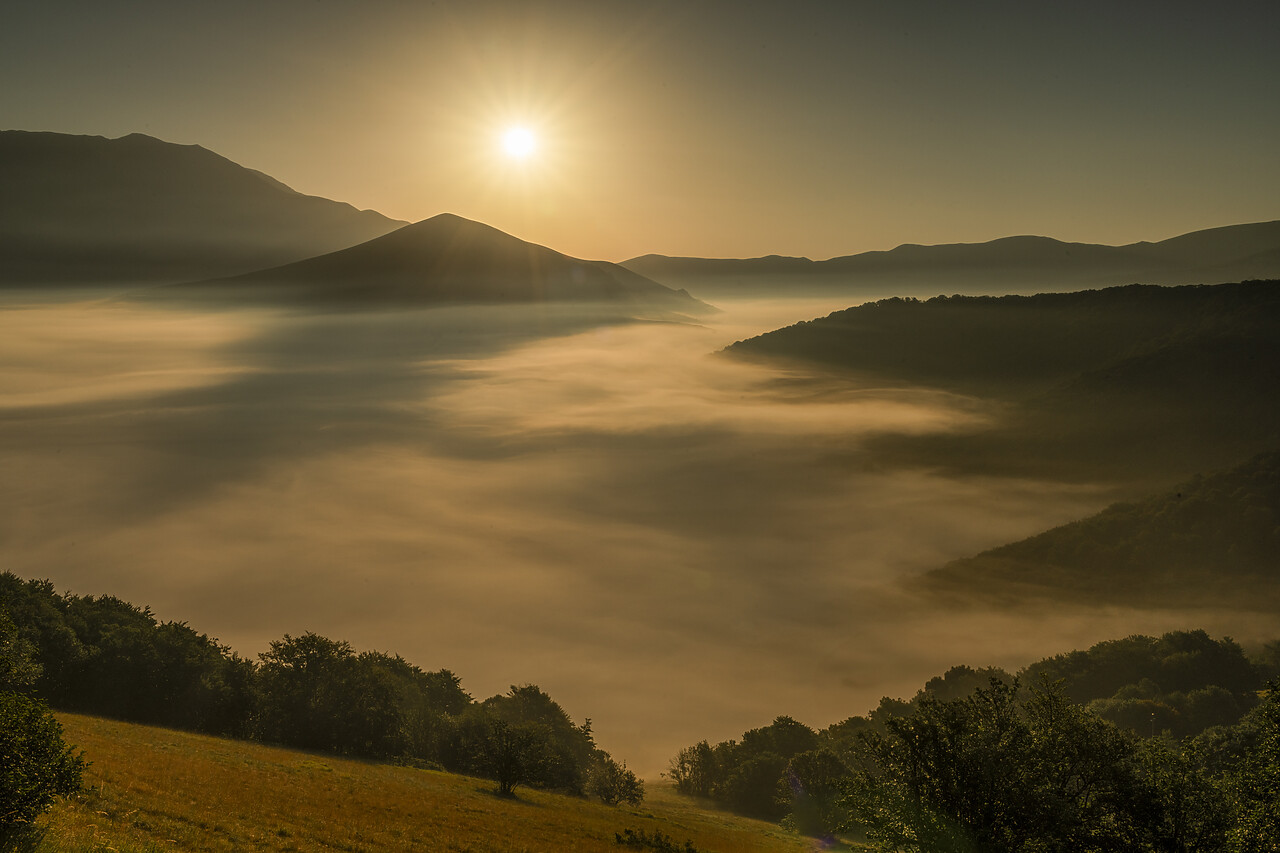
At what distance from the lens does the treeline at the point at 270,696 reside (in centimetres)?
6481

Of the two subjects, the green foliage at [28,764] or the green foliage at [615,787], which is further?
the green foliage at [615,787]

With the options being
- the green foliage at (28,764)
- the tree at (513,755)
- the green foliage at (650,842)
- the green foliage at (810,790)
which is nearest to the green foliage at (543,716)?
the tree at (513,755)

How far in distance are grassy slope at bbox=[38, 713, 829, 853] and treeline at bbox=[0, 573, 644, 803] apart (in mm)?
6755

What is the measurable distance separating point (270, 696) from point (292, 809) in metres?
41.7

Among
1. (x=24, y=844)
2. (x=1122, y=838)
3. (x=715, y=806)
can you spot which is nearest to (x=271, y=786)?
(x=24, y=844)

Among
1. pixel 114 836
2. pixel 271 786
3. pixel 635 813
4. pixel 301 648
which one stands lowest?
pixel 635 813

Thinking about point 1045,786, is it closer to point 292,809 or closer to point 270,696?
point 292,809

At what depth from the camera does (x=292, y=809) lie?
34.5 metres

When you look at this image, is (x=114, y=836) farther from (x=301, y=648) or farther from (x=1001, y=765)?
(x=301, y=648)

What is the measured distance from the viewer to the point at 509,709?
98.2 meters

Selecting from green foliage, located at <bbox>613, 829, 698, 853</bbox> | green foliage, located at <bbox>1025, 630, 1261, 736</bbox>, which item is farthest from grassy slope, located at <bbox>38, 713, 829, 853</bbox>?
green foliage, located at <bbox>1025, 630, 1261, 736</bbox>

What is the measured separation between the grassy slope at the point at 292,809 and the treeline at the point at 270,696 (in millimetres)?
6755

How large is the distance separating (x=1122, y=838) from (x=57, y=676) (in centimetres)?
8154

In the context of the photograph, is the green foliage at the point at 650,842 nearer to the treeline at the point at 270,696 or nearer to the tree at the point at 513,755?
the tree at the point at 513,755
